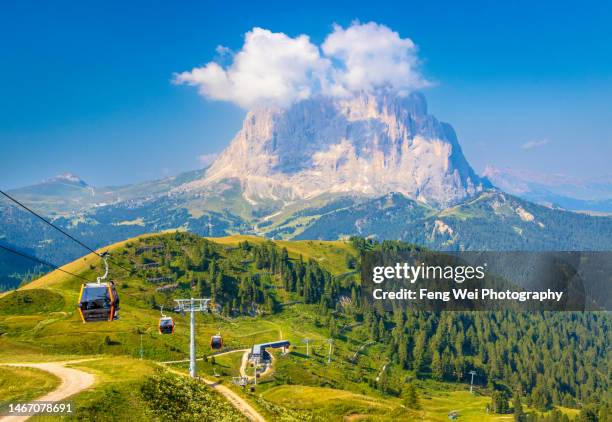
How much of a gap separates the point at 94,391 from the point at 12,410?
9.26m

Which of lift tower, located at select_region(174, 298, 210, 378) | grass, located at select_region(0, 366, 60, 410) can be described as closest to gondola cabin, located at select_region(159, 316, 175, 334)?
lift tower, located at select_region(174, 298, 210, 378)

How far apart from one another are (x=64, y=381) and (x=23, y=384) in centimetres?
400

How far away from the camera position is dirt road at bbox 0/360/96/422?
4634 cm

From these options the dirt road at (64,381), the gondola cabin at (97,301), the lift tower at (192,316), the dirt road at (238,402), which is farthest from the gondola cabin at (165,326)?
the gondola cabin at (97,301)

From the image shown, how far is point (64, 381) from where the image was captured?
54688 mm

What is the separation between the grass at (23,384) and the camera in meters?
46.3

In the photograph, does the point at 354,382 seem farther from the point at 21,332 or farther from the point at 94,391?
the point at 94,391

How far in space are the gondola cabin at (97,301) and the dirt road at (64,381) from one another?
22.7 feet

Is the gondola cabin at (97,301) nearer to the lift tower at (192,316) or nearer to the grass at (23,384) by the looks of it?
the grass at (23,384)

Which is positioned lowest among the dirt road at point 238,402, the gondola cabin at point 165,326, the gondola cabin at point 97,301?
the dirt road at point 238,402

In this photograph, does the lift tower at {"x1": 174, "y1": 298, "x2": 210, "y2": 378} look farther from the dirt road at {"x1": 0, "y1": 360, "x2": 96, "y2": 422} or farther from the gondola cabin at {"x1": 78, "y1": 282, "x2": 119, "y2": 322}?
the gondola cabin at {"x1": 78, "y1": 282, "x2": 119, "y2": 322}

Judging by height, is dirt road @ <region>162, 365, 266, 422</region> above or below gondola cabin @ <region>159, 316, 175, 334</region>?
below

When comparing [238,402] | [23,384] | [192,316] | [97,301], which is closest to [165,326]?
[192,316]

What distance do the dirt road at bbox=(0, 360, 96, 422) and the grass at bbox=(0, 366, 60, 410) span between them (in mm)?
847
